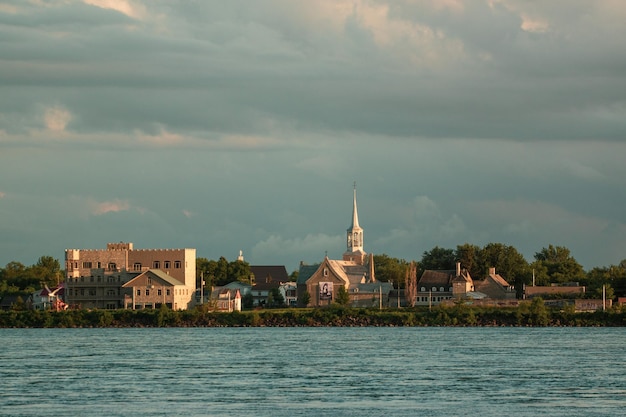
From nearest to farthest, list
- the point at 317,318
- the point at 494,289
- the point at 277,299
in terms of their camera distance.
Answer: the point at 317,318, the point at 494,289, the point at 277,299

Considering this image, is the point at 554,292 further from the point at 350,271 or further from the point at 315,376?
the point at 315,376

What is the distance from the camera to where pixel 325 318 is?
140000 millimetres

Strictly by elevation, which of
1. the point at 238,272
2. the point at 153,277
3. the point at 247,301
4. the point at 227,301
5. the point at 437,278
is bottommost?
the point at 247,301

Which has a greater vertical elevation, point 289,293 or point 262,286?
point 262,286

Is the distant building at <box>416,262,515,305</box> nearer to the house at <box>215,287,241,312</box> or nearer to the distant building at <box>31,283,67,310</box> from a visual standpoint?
the house at <box>215,287,241,312</box>

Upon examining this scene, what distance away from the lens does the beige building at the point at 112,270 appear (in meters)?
154

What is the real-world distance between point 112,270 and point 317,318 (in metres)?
31.4

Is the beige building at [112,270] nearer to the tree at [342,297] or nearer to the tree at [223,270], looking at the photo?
the tree at [342,297]

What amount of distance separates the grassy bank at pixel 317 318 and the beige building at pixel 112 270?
522 inches

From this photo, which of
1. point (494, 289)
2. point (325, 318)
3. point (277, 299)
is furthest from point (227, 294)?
point (494, 289)

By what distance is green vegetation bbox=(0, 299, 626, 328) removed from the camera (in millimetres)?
134250

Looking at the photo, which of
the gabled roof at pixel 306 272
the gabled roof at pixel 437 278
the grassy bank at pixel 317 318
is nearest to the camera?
the grassy bank at pixel 317 318

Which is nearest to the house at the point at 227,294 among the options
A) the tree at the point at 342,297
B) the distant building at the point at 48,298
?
the tree at the point at 342,297

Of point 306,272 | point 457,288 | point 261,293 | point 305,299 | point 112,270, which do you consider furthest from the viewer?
point 261,293
